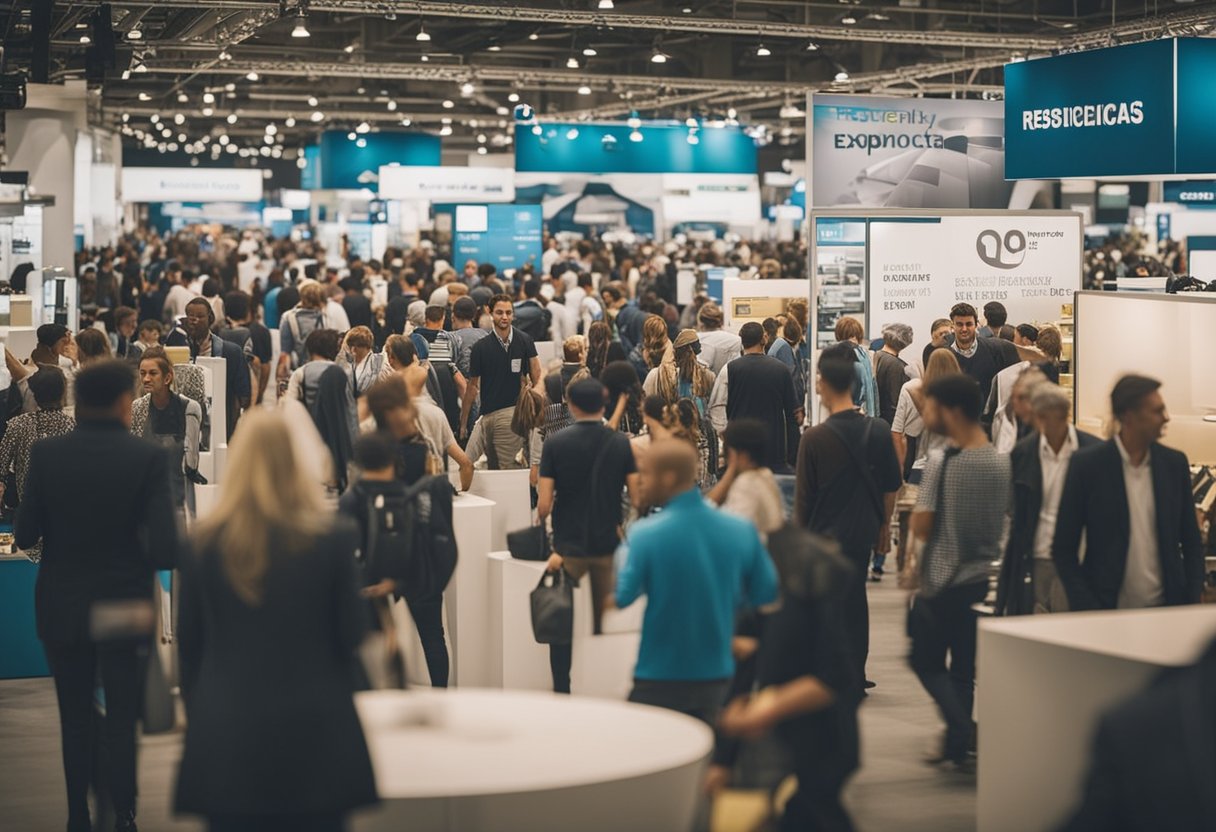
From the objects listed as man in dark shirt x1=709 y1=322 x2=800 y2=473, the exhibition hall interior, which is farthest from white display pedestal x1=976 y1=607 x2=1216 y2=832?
man in dark shirt x1=709 y1=322 x2=800 y2=473

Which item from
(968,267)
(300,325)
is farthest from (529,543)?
(300,325)

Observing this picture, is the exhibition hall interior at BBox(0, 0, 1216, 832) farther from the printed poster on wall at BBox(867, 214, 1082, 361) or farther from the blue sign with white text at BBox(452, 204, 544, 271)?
the blue sign with white text at BBox(452, 204, 544, 271)

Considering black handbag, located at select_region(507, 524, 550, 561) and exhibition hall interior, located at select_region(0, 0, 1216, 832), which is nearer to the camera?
exhibition hall interior, located at select_region(0, 0, 1216, 832)

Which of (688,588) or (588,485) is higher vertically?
(588,485)

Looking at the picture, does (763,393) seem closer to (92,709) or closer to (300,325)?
(92,709)

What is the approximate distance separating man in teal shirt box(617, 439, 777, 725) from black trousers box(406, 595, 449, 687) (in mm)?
2046

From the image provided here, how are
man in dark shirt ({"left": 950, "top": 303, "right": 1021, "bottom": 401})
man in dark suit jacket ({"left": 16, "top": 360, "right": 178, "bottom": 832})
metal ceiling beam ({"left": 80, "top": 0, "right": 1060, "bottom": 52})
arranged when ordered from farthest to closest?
metal ceiling beam ({"left": 80, "top": 0, "right": 1060, "bottom": 52}) < man in dark shirt ({"left": 950, "top": 303, "right": 1021, "bottom": 401}) < man in dark suit jacket ({"left": 16, "top": 360, "right": 178, "bottom": 832})

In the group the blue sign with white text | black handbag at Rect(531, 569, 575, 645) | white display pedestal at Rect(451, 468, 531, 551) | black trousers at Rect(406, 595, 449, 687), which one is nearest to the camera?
black handbag at Rect(531, 569, 575, 645)

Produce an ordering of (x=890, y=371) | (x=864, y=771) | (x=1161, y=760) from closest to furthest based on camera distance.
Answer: (x=1161, y=760)
(x=864, y=771)
(x=890, y=371)

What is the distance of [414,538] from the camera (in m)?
5.48

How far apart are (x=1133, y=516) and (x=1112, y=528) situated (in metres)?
0.08

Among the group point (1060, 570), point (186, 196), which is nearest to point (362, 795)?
point (1060, 570)

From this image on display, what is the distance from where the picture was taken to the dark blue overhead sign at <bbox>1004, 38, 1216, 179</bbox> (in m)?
8.57

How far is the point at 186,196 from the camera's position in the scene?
3794 centimetres
